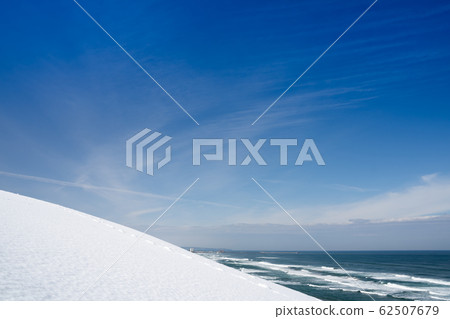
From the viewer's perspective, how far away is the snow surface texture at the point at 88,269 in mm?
4156

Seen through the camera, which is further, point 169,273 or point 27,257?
point 169,273

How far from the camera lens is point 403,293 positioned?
24.7 metres

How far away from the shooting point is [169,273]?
20.1 feet

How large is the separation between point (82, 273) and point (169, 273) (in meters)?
1.76

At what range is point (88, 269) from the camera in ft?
16.8

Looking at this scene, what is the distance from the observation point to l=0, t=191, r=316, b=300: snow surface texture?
164 inches
